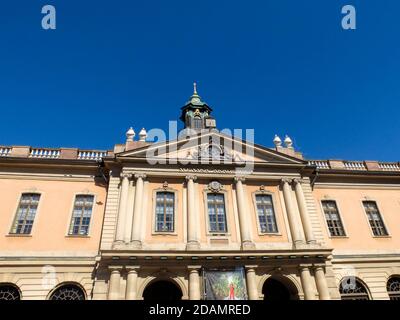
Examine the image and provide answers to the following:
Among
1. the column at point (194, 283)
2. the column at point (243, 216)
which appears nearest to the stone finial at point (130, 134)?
the column at point (243, 216)

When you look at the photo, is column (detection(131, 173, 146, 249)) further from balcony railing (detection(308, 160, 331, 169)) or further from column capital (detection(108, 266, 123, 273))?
balcony railing (detection(308, 160, 331, 169))

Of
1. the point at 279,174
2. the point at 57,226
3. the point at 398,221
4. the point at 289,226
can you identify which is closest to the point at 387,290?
the point at 398,221

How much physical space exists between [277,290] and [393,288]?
6543 millimetres

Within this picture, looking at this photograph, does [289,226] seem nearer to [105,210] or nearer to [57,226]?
[105,210]

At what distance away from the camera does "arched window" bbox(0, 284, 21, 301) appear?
14.4 metres

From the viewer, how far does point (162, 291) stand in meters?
15.8

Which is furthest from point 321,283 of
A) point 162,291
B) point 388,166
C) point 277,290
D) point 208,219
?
point 388,166

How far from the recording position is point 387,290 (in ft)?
55.5

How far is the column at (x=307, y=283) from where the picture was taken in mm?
15141

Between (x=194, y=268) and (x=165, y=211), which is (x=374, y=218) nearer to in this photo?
(x=194, y=268)

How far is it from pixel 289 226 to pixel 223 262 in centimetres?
461

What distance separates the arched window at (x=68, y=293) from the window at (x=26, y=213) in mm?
3446

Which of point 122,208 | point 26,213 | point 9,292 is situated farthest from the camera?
point 122,208
